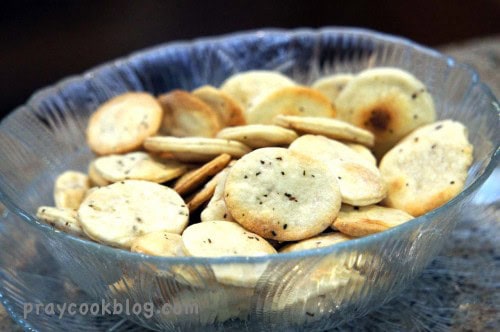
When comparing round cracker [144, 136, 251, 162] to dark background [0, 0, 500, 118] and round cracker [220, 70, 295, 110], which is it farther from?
dark background [0, 0, 500, 118]

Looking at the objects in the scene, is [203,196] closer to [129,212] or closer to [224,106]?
[129,212]

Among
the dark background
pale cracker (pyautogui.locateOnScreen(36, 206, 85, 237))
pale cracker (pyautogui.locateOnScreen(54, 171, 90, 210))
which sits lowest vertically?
the dark background

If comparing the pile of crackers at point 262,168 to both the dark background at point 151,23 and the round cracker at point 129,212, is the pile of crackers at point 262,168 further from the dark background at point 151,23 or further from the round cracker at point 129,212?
the dark background at point 151,23

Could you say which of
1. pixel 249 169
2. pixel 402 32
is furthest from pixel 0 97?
pixel 249 169

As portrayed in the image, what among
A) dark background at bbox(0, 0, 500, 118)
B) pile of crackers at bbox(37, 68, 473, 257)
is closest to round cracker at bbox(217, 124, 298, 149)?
pile of crackers at bbox(37, 68, 473, 257)

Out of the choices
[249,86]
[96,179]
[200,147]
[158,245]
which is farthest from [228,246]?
[249,86]

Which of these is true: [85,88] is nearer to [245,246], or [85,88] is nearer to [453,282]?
[245,246]
